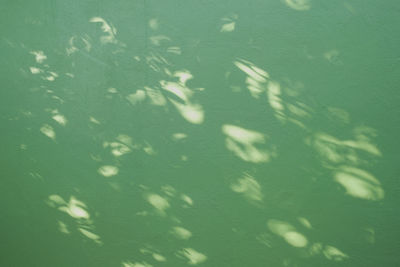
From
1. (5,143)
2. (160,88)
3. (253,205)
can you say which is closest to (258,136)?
(253,205)

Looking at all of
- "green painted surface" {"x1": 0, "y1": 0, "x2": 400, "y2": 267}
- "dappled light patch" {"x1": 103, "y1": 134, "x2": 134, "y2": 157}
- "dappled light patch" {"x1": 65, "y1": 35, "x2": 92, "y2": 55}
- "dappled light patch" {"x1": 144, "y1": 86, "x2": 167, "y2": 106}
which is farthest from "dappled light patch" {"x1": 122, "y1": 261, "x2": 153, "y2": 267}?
"dappled light patch" {"x1": 65, "y1": 35, "x2": 92, "y2": 55}

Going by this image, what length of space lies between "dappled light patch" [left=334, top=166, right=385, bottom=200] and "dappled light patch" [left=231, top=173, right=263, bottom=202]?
1.96 ft

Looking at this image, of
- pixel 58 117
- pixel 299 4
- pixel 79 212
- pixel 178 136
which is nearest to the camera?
pixel 299 4

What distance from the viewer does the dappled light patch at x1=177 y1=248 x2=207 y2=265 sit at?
3.37 metres

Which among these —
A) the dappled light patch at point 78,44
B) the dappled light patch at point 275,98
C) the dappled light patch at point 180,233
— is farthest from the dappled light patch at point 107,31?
the dappled light patch at point 180,233

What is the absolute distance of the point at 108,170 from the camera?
11.3 ft

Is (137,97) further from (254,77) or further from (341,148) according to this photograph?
(341,148)

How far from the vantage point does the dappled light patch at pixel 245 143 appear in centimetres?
310

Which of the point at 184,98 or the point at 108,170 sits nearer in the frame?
the point at 184,98

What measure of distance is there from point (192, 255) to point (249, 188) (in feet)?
2.54

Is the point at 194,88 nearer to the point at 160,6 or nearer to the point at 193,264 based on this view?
the point at 160,6

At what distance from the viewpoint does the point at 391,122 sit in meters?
2.82

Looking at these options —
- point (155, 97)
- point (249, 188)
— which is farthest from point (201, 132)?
point (249, 188)

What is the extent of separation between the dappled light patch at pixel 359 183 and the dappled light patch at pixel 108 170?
1796 mm
